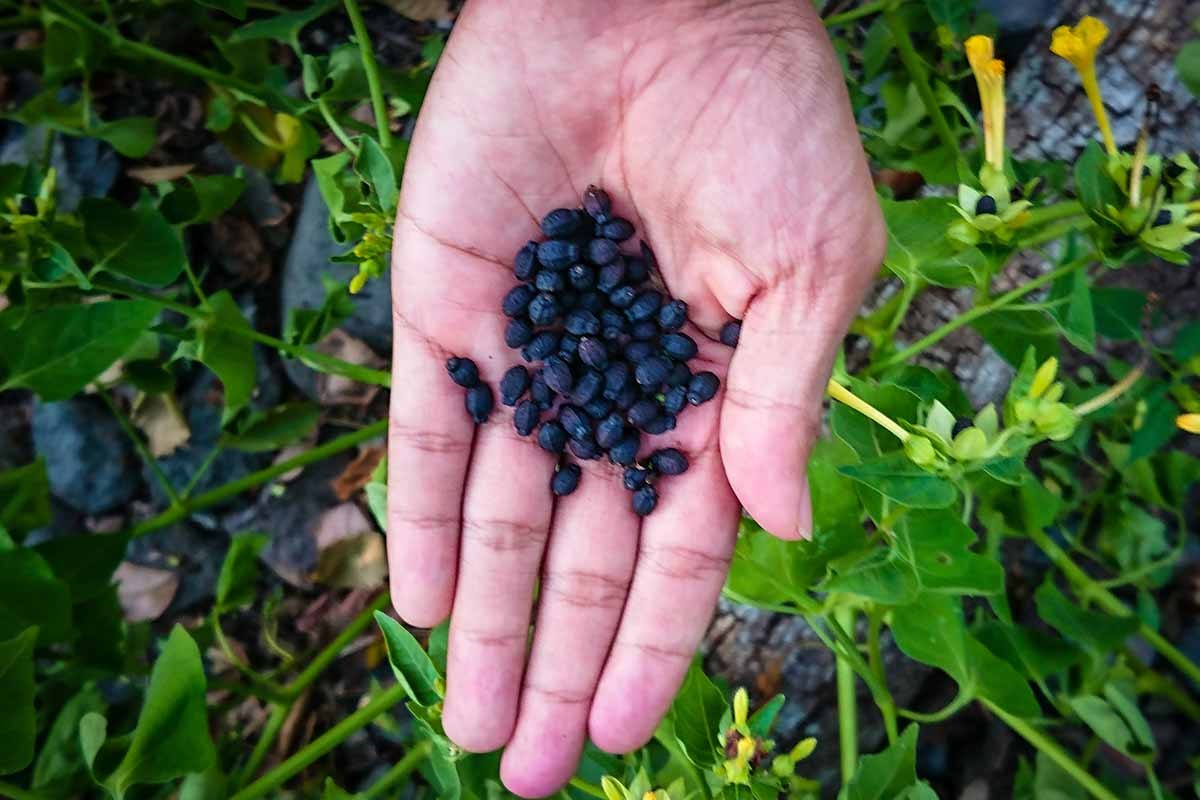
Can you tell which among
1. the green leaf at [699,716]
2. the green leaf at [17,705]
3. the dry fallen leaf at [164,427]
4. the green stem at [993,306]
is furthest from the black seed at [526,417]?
the dry fallen leaf at [164,427]

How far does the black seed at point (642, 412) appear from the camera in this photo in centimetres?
187

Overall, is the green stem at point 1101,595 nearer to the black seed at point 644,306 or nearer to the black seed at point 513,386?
the black seed at point 644,306

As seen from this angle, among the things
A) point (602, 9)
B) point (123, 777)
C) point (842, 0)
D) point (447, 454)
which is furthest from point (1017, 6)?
point (123, 777)

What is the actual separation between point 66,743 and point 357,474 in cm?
110

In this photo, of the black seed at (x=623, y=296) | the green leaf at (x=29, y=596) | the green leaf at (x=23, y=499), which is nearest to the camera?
the green leaf at (x=29, y=596)

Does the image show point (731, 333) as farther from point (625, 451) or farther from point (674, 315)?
point (625, 451)

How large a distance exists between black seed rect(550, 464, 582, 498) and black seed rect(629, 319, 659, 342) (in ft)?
0.95

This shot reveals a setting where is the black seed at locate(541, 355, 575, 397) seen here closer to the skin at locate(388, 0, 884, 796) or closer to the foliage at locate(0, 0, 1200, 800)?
the skin at locate(388, 0, 884, 796)

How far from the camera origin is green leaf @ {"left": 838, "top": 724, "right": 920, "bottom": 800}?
60.4 inches

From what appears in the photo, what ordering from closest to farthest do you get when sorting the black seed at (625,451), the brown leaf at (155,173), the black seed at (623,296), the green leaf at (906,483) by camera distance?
the green leaf at (906,483) < the black seed at (625,451) < the black seed at (623,296) < the brown leaf at (155,173)

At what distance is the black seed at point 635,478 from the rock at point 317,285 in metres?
1.36

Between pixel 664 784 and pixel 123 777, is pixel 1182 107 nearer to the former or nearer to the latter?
pixel 664 784

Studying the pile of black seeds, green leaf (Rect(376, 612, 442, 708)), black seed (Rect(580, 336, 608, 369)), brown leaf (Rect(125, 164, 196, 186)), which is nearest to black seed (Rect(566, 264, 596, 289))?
the pile of black seeds

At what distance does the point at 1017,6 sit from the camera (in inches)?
104
